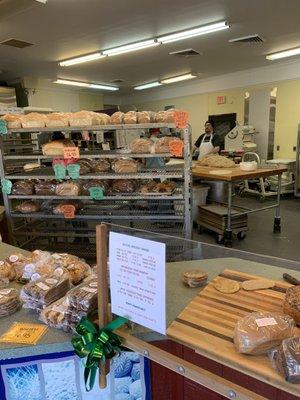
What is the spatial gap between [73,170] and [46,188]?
0.39 meters

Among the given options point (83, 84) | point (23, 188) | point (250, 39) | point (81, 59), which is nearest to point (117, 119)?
point (23, 188)

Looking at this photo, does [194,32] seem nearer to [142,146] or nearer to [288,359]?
[142,146]

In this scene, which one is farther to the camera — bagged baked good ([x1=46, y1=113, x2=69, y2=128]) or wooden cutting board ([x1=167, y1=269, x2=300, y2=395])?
bagged baked good ([x1=46, y1=113, x2=69, y2=128])

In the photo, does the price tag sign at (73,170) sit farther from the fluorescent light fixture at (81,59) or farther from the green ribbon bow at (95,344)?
the fluorescent light fixture at (81,59)

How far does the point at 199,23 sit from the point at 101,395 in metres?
4.60

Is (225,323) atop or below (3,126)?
below

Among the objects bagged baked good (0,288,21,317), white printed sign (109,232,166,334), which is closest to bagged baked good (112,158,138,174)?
bagged baked good (0,288,21,317)

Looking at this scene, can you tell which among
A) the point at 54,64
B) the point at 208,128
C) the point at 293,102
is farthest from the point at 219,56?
the point at 54,64

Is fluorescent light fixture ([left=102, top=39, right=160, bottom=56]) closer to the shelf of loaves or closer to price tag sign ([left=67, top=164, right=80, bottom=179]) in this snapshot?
the shelf of loaves

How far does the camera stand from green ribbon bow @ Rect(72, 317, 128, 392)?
793mm

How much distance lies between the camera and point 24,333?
101 cm

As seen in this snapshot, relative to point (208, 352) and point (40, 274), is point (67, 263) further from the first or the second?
point (208, 352)

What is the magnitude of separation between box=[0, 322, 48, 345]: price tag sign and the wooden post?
0.26m

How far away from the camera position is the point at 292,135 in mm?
7277
